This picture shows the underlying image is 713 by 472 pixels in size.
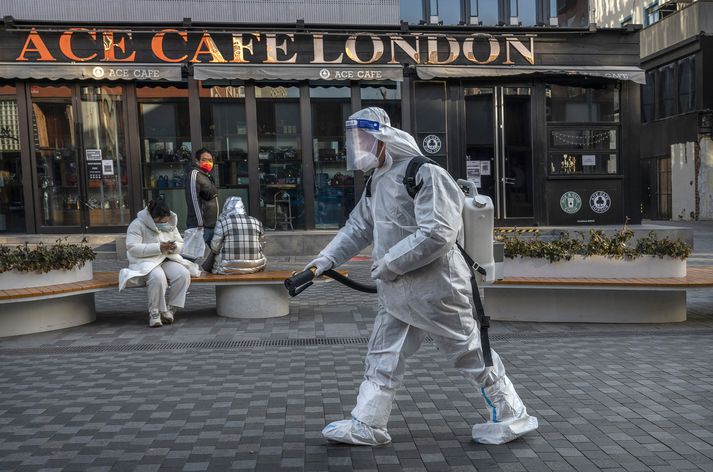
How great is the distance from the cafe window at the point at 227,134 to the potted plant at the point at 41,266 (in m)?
7.79

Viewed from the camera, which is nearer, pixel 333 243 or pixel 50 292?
pixel 333 243

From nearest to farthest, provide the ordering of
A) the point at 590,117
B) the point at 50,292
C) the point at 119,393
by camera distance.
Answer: the point at 119,393 → the point at 50,292 → the point at 590,117


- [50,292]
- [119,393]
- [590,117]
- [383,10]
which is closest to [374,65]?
[383,10]

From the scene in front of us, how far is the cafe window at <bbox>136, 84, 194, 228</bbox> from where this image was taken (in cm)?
1623

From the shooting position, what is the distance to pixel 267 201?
16500mm

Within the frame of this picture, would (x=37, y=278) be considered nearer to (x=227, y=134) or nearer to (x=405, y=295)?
(x=405, y=295)

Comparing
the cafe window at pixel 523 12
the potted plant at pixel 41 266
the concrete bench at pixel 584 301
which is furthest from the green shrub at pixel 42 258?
the cafe window at pixel 523 12

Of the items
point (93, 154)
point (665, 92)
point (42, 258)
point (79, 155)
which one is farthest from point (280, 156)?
point (665, 92)

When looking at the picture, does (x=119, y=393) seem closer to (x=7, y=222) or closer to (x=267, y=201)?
(x=267, y=201)

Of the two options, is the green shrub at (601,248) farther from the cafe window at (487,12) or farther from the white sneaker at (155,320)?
the cafe window at (487,12)

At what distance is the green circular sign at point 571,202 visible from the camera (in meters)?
17.3

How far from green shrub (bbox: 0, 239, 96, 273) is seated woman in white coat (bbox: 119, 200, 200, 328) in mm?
537

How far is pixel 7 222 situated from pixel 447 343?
47.1ft

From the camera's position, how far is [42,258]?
320 inches
